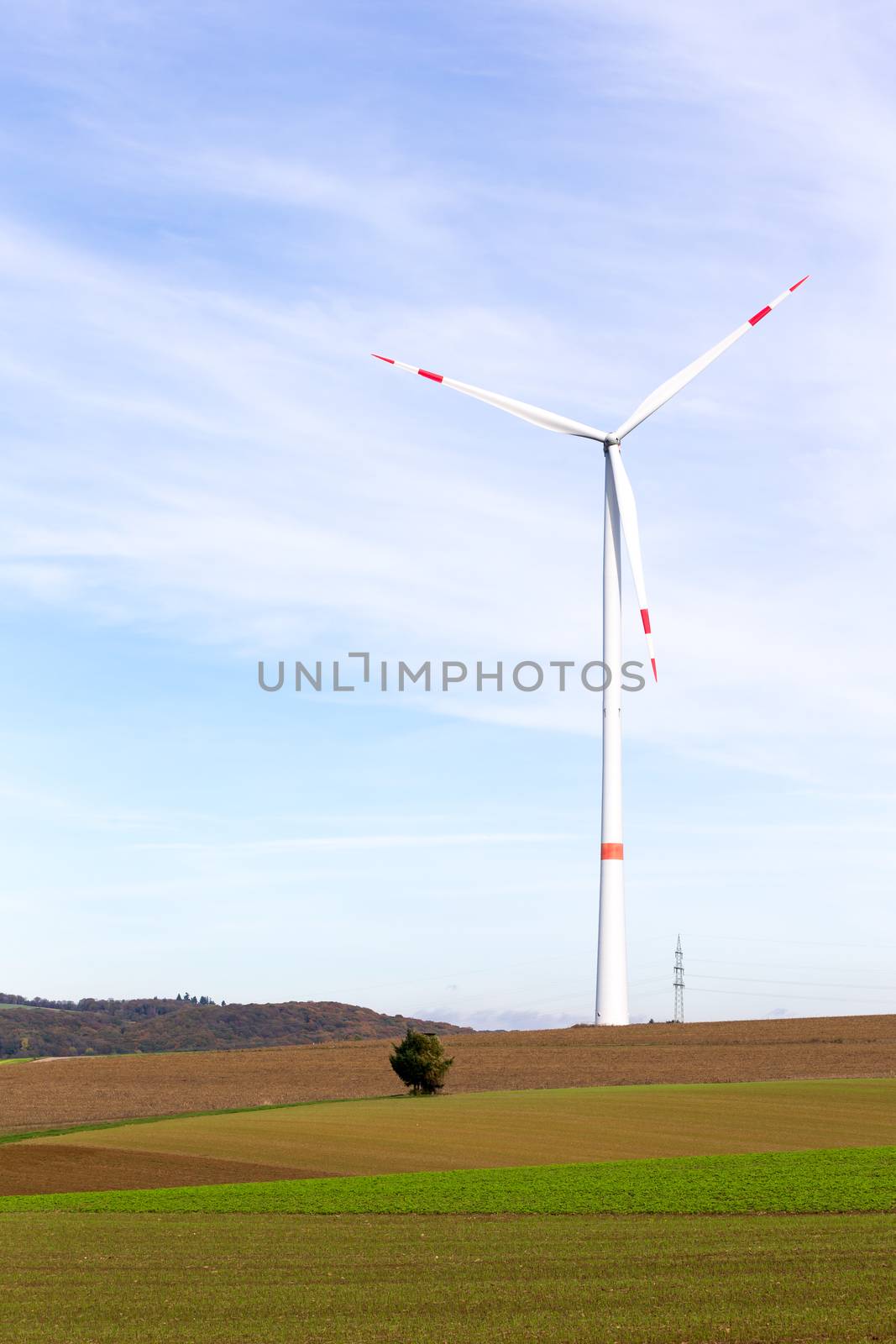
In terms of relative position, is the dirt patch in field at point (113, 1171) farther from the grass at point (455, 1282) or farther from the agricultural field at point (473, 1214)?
the grass at point (455, 1282)

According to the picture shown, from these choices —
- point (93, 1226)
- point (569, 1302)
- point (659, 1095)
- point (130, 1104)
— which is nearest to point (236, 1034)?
point (130, 1104)

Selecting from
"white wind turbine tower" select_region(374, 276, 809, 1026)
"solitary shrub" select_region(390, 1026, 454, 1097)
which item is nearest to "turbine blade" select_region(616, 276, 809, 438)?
"white wind turbine tower" select_region(374, 276, 809, 1026)

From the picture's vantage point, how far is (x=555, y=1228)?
29734 mm

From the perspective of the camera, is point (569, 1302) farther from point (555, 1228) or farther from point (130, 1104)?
point (130, 1104)

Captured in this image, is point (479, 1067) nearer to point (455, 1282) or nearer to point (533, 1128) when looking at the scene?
point (533, 1128)

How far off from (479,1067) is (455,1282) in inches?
2150

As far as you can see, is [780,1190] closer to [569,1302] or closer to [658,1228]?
[658,1228]

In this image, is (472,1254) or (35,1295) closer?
(35,1295)

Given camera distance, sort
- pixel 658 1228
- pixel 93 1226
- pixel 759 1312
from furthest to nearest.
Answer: pixel 93 1226 → pixel 658 1228 → pixel 759 1312

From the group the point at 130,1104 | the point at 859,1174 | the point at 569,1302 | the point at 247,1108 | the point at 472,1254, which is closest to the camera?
the point at 569,1302

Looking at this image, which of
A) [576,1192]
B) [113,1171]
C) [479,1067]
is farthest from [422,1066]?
[576,1192]

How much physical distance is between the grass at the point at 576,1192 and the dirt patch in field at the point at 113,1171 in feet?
5.32

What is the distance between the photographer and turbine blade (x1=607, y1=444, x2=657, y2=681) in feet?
229

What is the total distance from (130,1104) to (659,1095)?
2681 cm
